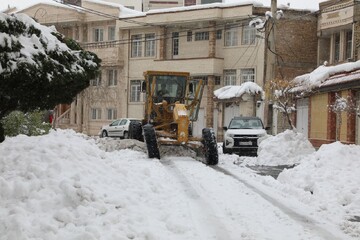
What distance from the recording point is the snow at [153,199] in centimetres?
628

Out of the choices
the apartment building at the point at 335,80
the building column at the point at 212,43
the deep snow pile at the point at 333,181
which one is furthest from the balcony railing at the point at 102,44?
the deep snow pile at the point at 333,181

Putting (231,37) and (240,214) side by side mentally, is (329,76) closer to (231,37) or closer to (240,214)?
(231,37)

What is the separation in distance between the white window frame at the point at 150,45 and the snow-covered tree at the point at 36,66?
32431 millimetres

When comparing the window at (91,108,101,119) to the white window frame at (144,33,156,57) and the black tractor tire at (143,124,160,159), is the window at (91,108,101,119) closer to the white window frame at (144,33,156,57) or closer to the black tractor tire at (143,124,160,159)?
the white window frame at (144,33,156,57)

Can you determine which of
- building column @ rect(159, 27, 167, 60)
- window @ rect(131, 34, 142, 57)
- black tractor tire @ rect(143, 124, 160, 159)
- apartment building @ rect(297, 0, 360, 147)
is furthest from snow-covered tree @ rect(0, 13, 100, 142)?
window @ rect(131, 34, 142, 57)

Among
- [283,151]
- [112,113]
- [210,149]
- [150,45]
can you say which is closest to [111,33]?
[150,45]

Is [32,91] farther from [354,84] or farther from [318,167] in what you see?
[354,84]

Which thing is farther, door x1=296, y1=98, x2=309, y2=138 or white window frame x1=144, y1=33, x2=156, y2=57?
white window frame x1=144, y1=33, x2=156, y2=57

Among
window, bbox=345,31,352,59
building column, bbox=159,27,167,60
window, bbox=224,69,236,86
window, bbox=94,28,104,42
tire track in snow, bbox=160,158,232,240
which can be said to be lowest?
tire track in snow, bbox=160,158,232,240

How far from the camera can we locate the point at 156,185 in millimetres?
9328

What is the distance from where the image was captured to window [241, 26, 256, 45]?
34.8m

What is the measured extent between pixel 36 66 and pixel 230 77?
100 feet

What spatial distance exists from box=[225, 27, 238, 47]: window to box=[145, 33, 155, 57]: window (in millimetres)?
6468

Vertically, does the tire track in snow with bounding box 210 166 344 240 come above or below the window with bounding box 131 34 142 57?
below
